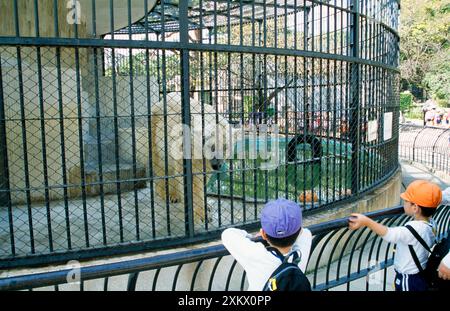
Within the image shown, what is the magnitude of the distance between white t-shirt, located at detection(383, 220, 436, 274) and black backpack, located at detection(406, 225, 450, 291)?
4 cm

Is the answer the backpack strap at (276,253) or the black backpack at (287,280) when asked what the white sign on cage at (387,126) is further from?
the black backpack at (287,280)

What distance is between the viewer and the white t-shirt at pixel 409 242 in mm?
3031

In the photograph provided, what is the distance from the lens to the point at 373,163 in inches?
313

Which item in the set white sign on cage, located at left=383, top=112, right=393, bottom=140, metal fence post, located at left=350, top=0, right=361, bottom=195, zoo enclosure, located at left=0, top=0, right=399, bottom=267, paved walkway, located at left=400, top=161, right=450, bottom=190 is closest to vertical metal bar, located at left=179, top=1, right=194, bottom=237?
zoo enclosure, located at left=0, top=0, right=399, bottom=267

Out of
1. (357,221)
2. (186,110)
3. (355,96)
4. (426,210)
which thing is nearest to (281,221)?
(357,221)

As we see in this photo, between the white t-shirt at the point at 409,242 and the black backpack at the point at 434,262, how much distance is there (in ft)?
0.13

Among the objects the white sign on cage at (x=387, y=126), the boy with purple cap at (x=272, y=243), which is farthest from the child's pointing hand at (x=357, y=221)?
the white sign on cage at (x=387, y=126)

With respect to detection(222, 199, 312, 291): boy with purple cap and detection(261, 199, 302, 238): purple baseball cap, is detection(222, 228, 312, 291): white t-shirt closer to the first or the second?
detection(222, 199, 312, 291): boy with purple cap

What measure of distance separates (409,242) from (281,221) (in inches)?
47.4

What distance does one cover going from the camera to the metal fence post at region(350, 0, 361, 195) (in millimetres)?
6988

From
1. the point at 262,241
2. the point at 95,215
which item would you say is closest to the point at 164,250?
the point at 95,215

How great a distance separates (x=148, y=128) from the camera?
4.82 m

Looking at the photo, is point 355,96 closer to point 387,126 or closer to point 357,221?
point 387,126

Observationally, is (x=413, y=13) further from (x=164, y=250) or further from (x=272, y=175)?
(x=164, y=250)
